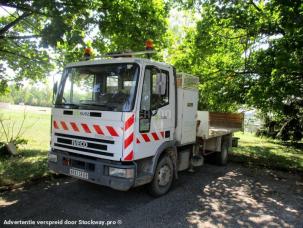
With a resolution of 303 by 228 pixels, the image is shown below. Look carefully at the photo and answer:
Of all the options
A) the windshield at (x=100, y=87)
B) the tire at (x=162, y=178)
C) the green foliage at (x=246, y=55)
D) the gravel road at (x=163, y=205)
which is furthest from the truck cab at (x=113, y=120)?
the green foliage at (x=246, y=55)

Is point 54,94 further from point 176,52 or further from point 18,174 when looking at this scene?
point 176,52

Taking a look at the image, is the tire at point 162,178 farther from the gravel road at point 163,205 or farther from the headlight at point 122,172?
the headlight at point 122,172

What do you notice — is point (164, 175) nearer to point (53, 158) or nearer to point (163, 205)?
point (163, 205)

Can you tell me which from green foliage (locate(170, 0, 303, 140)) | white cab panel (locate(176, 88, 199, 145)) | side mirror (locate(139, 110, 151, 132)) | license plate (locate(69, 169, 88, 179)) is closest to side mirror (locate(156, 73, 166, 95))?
side mirror (locate(139, 110, 151, 132))

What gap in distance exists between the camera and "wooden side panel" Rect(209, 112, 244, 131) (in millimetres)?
10672

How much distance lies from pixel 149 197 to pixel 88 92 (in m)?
2.57

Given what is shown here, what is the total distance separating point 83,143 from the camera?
5.41m

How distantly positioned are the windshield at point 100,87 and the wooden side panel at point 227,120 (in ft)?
20.6

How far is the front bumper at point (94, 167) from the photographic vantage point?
4.89 m

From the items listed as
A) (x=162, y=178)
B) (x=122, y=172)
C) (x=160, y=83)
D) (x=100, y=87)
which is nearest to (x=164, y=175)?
(x=162, y=178)

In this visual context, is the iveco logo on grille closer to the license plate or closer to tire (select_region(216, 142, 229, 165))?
the license plate

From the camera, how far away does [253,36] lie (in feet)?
35.5

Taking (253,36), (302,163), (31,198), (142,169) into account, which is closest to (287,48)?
(253,36)

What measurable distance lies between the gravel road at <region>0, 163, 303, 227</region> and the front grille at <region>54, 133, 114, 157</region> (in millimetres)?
1054
